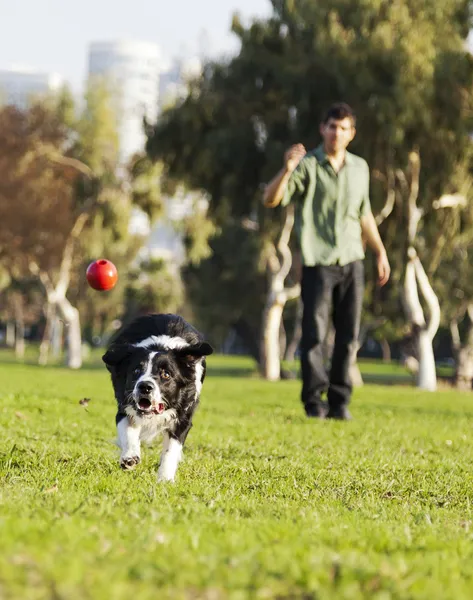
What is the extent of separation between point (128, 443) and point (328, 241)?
15.3 feet

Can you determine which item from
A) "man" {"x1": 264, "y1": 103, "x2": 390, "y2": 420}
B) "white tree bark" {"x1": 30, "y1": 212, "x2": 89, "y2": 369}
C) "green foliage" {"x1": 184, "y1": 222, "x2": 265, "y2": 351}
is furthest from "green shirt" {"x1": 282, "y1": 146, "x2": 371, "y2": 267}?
"green foliage" {"x1": 184, "y1": 222, "x2": 265, "y2": 351}

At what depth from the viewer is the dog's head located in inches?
256

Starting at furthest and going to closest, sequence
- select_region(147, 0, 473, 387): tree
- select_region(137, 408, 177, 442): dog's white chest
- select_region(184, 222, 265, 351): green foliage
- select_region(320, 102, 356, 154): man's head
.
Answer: select_region(184, 222, 265, 351): green foliage
select_region(147, 0, 473, 387): tree
select_region(320, 102, 356, 154): man's head
select_region(137, 408, 177, 442): dog's white chest

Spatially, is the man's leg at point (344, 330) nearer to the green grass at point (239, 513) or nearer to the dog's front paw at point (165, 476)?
the green grass at point (239, 513)

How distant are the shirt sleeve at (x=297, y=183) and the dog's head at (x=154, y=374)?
3.77 m

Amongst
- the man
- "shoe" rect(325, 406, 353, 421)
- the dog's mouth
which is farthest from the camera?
"shoe" rect(325, 406, 353, 421)

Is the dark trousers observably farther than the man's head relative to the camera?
Yes

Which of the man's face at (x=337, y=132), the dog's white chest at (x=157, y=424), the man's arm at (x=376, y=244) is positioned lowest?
the dog's white chest at (x=157, y=424)

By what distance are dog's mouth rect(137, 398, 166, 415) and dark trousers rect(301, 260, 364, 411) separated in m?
4.36

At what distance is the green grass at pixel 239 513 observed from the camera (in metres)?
3.37

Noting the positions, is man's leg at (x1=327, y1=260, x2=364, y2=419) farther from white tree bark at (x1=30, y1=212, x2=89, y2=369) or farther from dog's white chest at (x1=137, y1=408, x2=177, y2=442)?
white tree bark at (x1=30, y1=212, x2=89, y2=369)

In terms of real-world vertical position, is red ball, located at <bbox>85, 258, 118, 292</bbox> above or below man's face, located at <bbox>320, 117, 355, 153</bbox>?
below

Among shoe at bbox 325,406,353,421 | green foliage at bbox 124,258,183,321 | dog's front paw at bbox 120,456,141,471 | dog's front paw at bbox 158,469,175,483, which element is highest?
green foliage at bbox 124,258,183,321

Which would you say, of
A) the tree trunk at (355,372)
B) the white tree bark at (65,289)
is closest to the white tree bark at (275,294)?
the tree trunk at (355,372)
